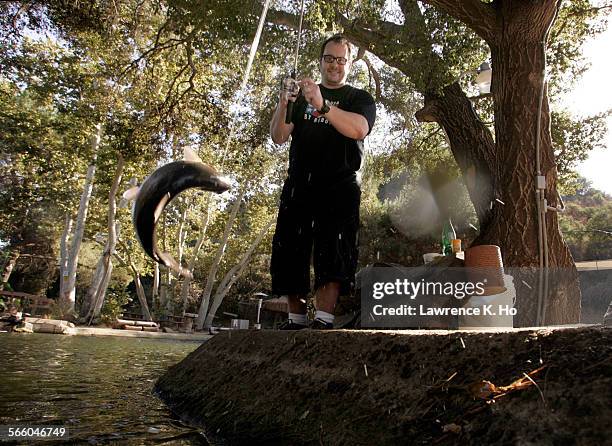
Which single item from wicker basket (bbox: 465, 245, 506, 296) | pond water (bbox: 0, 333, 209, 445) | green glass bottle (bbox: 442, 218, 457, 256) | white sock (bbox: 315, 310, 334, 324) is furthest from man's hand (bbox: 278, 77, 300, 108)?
green glass bottle (bbox: 442, 218, 457, 256)

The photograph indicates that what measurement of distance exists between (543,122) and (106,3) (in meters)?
7.60

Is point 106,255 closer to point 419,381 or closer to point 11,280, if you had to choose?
point 11,280

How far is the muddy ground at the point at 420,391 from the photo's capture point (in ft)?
3.30

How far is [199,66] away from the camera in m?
9.93

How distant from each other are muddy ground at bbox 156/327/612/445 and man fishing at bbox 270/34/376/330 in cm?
73

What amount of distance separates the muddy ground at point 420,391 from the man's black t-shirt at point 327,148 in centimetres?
119

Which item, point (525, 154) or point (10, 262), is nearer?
point (525, 154)

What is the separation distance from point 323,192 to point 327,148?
0.99ft

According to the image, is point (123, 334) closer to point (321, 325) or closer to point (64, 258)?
point (64, 258)

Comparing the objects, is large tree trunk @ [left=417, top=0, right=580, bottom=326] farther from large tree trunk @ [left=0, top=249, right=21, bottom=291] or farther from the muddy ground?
→ large tree trunk @ [left=0, top=249, right=21, bottom=291]

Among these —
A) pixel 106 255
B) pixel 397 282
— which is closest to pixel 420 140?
pixel 397 282

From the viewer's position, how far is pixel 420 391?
1337 millimetres

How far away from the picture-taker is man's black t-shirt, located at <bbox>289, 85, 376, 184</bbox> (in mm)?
3029

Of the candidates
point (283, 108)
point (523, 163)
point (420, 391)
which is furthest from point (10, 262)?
point (420, 391)
